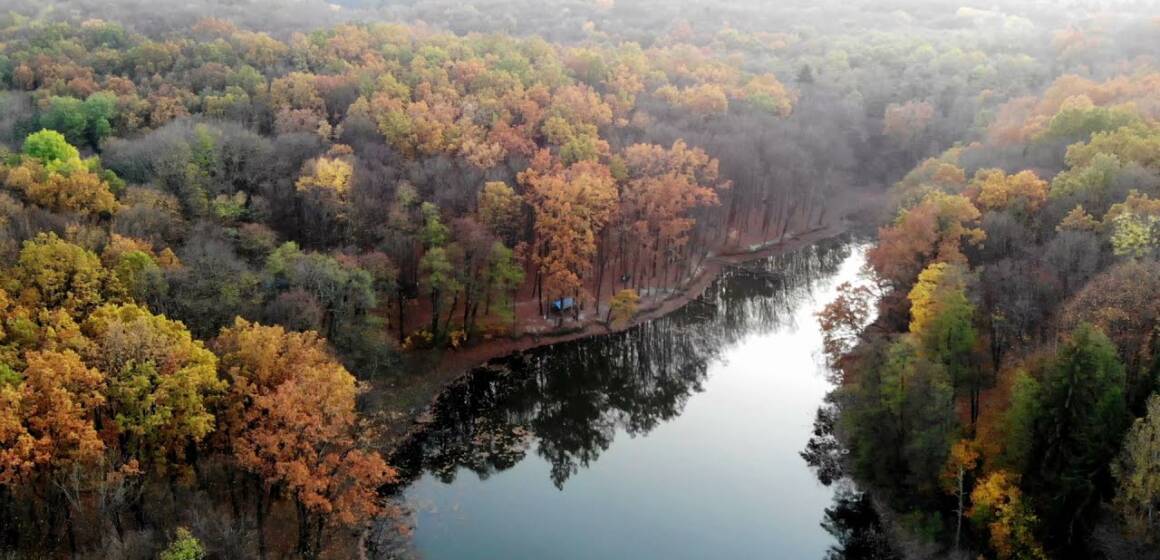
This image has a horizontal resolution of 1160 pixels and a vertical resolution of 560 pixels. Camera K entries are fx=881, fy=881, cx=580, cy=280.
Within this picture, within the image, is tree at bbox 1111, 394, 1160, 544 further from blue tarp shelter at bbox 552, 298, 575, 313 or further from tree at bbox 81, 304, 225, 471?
blue tarp shelter at bbox 552, 298, 575, 313

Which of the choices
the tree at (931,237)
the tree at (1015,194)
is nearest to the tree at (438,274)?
the tree at (931,237)

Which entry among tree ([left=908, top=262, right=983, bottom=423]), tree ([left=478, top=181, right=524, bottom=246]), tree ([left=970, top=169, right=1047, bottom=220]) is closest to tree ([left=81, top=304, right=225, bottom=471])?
tree ([left=478, top=181, right=524, bottom=246])

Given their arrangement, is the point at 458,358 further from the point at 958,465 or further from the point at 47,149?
the point at 958,465

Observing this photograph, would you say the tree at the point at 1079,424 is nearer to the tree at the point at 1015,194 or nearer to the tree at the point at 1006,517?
the tree at the point at 1006,517

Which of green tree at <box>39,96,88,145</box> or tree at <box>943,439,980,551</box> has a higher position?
green tree at <box>39,96,88,145</box>

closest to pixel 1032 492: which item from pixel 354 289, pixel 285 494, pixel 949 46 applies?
pixel 285 494

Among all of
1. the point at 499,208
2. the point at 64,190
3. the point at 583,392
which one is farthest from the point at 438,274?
the point at 64,190
